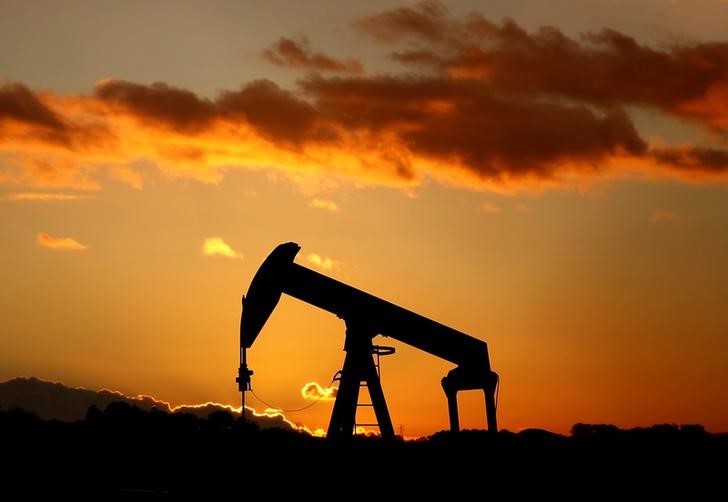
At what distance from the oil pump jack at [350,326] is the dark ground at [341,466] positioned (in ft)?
2.76

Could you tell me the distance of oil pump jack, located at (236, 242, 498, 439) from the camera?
747 inches

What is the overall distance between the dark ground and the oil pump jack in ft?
2.76

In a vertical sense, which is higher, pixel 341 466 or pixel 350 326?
pixel 350 326

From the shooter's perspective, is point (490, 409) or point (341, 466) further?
point (490, 409)

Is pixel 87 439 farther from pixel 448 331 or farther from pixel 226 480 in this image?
pixel 448 331

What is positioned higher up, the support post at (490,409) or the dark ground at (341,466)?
the support post at (490,409)

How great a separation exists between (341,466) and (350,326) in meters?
4.11

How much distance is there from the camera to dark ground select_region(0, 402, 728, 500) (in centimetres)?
1448

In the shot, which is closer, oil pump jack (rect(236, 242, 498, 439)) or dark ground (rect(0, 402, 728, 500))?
dark ground (rect(0, 402, 728, 500))

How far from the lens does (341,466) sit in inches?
624

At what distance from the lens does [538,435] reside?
20828 mm

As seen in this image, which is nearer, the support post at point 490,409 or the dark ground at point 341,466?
the dark ground at point 341,466

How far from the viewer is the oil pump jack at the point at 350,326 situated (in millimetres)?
18984

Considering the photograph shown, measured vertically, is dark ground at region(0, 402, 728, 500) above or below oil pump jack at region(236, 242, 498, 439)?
below
